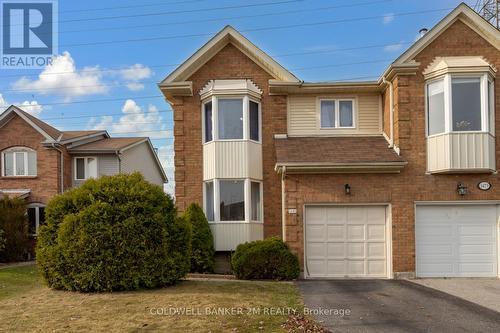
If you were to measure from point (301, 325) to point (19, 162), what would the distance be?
2106cm

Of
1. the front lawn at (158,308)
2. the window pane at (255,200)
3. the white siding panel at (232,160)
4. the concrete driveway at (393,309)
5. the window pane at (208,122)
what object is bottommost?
the concrete driveway at (393,309)

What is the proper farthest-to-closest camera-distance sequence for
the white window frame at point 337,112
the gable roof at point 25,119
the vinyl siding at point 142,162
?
the vinyl siding at point 142,162 → the gable roof at point 25,119 → the white window frame at point 337,112

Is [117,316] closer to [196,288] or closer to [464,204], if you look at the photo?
[196,288]

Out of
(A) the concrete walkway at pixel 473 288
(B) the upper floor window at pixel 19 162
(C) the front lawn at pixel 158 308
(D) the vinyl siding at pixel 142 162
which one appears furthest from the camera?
(D) the vinyl siding at pixel 142 162

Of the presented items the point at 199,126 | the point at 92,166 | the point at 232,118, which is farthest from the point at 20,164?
the point at 232,118

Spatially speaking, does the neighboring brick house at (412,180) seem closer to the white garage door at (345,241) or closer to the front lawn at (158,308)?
the white garage door at (345,241)

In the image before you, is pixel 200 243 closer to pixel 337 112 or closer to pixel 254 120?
pixel 254 120

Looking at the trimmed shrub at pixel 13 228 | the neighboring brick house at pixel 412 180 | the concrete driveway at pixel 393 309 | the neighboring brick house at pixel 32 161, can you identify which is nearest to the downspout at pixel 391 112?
the neighboring brick house at pixel 412 180

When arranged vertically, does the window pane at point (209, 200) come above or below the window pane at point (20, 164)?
below

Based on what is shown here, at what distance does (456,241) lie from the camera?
1334cm

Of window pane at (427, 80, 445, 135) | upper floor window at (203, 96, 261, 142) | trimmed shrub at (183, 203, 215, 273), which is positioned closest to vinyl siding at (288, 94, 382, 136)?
upper floor window at (203, 96, 261, 142)

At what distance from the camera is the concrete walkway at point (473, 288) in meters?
10.0

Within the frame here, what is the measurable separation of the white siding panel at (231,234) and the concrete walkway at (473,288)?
5138 mm

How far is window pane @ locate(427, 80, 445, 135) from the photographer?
43.3ft
